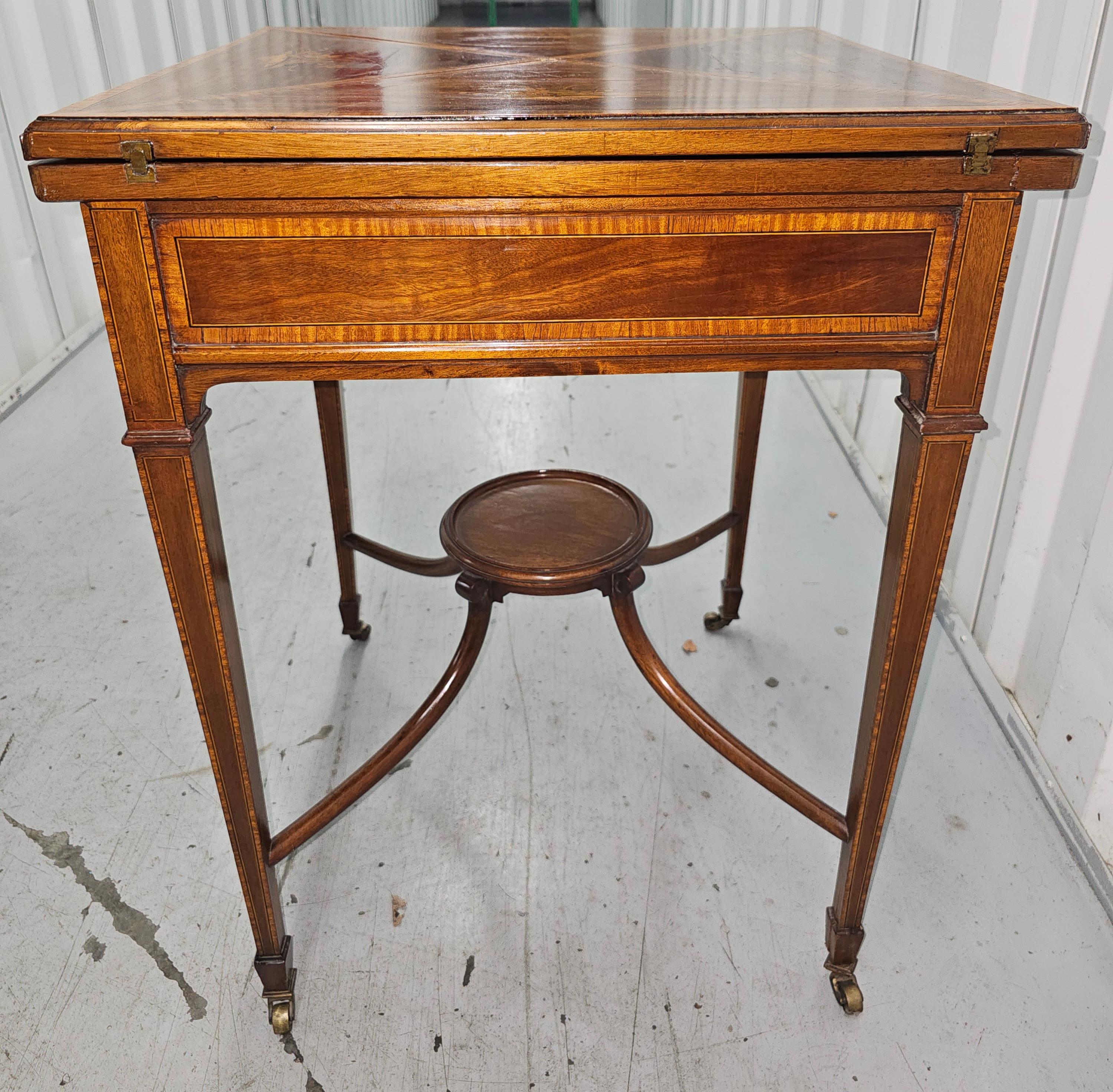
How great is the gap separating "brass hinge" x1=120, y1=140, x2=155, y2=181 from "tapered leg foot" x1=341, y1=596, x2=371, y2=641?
44.9 inches

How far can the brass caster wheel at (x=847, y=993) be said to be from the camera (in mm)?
1209

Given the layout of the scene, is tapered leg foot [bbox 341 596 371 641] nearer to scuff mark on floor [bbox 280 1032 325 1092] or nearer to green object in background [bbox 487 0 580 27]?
scuff mark on floor [bbox 280 1032 325 1092]

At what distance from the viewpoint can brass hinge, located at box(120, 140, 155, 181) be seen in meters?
0.76

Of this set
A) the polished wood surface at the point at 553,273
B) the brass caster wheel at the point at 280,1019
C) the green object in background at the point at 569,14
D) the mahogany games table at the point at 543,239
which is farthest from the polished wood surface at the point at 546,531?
the green object in background at the point at 569,14

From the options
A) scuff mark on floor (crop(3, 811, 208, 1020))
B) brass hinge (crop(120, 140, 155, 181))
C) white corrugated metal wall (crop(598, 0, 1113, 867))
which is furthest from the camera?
white corrugated metal wall (crop(598, 0, 1113, 867))

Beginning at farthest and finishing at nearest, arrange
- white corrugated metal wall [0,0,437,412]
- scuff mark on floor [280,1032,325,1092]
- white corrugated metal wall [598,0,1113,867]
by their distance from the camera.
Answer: white corrugated metal wall [0,0,437,412], white corrugated metal wall [598,0,1113,867], scuff mark on floor [280,1032,325,1092]

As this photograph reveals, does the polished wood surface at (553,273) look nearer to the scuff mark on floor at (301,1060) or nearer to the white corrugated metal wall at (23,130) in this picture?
the scuff mark on floor at (301,1060)

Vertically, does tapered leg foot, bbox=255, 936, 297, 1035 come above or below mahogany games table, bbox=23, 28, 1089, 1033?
below

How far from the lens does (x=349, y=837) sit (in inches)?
58.3

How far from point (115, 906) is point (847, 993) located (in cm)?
97

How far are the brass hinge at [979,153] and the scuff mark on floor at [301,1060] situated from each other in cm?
115

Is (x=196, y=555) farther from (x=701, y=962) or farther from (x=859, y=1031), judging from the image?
(x=859, y=1031)


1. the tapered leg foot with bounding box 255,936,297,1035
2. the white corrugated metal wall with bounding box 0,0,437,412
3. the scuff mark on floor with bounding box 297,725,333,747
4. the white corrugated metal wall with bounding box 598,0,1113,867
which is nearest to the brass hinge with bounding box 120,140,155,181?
the tapered leg foot with bounding box 255,936,297,1035

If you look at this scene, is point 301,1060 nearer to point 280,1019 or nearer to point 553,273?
point 280,1019
